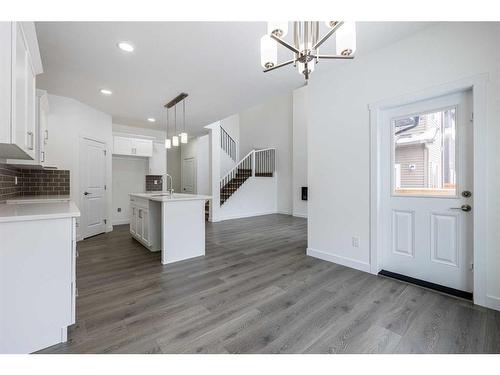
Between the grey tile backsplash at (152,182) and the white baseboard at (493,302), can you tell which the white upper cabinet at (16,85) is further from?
the grey tile backsplash at (152,182)

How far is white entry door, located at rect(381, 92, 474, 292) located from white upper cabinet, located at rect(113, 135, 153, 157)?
213 inches

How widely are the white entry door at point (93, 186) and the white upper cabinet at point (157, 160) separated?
1318 mm

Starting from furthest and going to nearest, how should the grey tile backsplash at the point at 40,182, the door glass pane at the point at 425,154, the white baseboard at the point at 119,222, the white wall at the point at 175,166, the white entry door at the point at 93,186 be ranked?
1. the white wall at the point at 175,166
2. the white baseboard at the point at 119,222
3. the white entry door at the point at 93,186
4. the grey tile backsplash at the point at 40,182
5. the door glass pane at the point at 425,154

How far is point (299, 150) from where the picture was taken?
732 centimetres

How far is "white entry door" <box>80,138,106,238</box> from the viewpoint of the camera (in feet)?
14.8

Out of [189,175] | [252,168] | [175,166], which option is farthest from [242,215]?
[175,166]

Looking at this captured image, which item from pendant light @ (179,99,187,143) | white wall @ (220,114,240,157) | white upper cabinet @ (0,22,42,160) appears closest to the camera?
white upper cabinet @ (0,22,42,160)

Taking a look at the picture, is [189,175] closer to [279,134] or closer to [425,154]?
[279,134]

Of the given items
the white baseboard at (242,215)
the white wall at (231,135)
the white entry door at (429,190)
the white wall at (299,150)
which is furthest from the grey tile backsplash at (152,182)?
the white entry door at (429,190)

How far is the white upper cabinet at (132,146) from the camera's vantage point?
5566 millimetres

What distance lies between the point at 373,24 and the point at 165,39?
2125mm

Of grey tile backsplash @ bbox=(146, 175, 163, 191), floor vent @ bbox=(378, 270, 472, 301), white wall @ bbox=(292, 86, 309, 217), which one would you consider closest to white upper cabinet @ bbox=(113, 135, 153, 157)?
grey tile backsplash @ bbox=(146, 175, 163, 191)

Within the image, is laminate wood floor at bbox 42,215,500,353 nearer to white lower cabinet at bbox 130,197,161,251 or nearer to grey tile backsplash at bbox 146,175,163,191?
white lower cabinet at bbox 130,197,161,251

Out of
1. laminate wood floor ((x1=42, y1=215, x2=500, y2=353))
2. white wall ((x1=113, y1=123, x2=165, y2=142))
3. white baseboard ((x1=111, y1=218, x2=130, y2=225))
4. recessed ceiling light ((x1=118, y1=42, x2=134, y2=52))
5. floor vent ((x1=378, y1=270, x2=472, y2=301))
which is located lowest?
laminate wood floor ((x1=42, y1=215, x2=500, y2=353))
